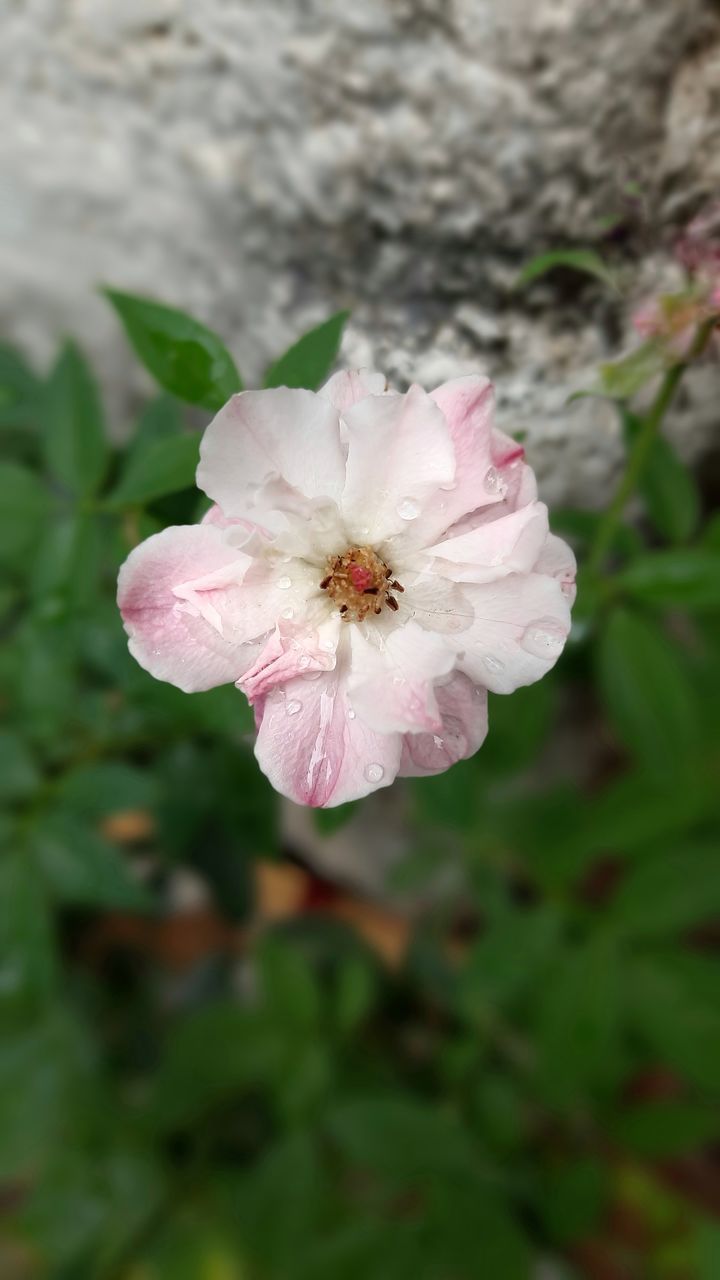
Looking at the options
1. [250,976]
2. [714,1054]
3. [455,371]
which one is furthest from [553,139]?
[250,976]

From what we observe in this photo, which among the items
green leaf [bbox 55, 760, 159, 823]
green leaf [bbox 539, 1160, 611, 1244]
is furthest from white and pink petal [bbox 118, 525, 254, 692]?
green leaf [bbox 539, 1160, 611, 1244]

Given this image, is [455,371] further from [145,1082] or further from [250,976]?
[250,976]

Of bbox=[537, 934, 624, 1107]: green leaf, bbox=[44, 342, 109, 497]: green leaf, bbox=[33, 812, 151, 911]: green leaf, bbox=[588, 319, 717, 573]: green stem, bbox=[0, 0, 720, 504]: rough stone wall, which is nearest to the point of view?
bbox=[588, 319, 717, 573]: green stem

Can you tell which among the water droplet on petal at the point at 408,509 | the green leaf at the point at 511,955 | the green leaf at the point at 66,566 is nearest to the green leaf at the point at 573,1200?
the green leaf at the point at 511,955

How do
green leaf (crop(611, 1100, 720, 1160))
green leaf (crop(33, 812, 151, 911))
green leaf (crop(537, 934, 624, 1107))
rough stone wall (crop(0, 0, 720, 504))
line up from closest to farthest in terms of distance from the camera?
rough stone wall (crop(0, 0, 720, 504)) → green leaf (crop(33, 812, 151, 911)) → green leaf (crop(537, 934, 624, 1107)) → green leaf (crop(611, 1100, 720, 1160))

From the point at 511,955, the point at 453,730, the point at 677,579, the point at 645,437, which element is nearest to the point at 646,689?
the point at 677,579

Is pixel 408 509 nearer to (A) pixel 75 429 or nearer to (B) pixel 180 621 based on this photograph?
(B) pixel 180 621

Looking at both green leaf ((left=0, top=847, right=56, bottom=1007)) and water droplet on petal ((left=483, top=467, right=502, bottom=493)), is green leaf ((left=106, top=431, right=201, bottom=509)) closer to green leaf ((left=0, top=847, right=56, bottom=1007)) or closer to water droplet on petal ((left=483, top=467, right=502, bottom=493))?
water droplet on petal ((left=483, top=467, right=502, bottom=493))
